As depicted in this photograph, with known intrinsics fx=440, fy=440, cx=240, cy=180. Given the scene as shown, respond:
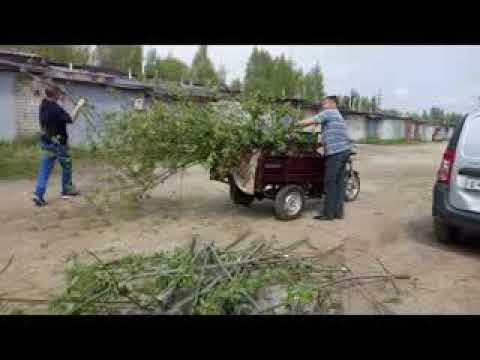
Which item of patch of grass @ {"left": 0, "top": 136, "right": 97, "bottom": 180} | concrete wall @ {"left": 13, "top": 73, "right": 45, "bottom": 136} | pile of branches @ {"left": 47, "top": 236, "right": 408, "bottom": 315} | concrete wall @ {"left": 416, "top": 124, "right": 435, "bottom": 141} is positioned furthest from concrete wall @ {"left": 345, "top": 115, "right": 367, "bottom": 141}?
pile of branches @ {"left": 47, "top": 236, "right": 408, "bottom": 315}

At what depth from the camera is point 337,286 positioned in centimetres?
413

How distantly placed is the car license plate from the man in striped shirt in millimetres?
2055

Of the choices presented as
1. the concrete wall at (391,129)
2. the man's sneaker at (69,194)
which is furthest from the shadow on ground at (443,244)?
the concrete wall at (391,129)

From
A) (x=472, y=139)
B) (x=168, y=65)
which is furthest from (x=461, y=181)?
(x=168, y=65)

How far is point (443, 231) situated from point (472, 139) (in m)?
1.24

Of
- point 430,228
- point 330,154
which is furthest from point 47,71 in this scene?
point 430,228

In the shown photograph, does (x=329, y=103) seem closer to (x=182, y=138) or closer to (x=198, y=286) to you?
(x=182, y=138)

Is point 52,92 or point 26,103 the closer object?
point 52,92

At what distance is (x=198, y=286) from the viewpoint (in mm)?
3391

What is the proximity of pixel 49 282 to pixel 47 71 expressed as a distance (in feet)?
43.8

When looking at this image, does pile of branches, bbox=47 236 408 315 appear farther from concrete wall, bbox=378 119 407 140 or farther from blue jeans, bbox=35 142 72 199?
concrete wall, bbox=378 119 407 140

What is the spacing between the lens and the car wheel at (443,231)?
560cm

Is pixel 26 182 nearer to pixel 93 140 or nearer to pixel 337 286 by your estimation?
pixel 93 140
